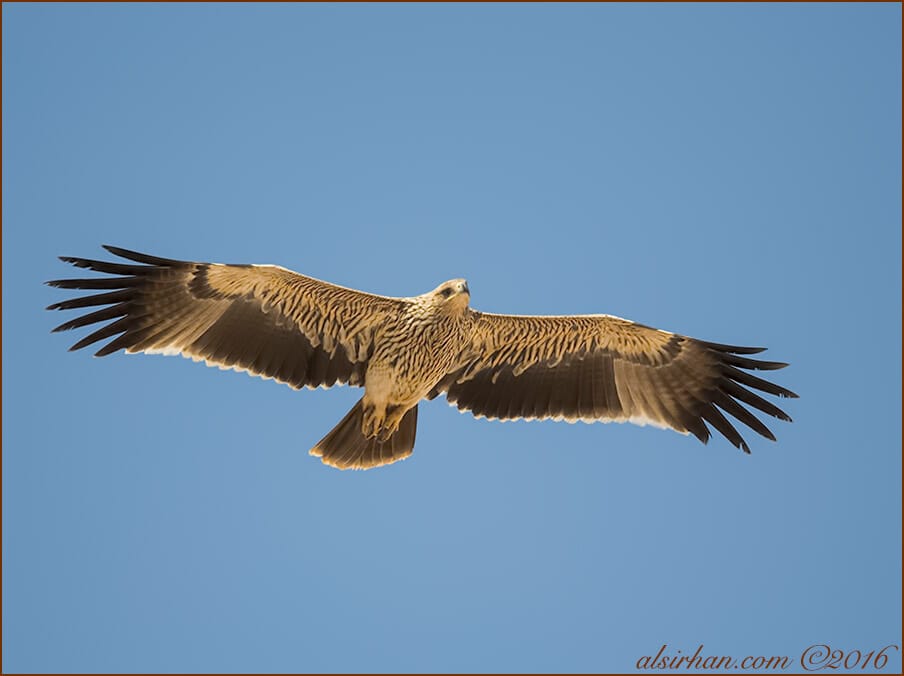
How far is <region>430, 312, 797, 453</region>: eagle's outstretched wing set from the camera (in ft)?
42.1

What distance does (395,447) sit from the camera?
41.0 feet

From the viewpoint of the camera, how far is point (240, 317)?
12.2 meters

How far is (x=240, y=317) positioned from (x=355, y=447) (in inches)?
71.0

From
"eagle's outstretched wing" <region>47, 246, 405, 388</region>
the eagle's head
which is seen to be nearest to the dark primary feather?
"eagle's outstretched wing" <region>47, 246, 405, 388</region>

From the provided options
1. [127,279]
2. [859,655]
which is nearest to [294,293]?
[127,279]

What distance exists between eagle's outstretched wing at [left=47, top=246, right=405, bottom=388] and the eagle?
13 millimetres

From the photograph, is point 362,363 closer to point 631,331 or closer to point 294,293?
point 294,293

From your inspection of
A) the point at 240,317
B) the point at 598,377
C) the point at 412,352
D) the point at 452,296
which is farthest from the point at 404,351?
the point at 598,377

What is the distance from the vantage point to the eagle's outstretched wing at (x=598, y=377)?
1282 centimetres

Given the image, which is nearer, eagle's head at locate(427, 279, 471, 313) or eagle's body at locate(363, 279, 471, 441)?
eagle's head at locate(427, 279, 471, 313)

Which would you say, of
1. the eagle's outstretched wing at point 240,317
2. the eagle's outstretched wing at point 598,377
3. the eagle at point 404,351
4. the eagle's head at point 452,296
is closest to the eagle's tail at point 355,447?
the eagle at point 404,351

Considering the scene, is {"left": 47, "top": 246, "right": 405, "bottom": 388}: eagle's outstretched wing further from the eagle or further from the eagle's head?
the eagle's head

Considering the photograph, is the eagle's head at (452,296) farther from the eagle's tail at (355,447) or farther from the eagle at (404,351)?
the eagle's tail at (355,447)

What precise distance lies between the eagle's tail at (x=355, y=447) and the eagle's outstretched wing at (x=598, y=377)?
0.82m
